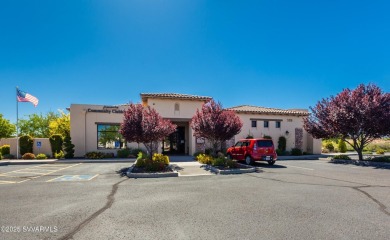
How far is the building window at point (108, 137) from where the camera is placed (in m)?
20.8

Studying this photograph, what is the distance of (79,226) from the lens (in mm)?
4746

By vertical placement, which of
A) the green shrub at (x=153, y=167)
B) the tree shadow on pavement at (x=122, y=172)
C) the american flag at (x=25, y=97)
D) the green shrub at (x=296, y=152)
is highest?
the american flag at (x=25, y=97)

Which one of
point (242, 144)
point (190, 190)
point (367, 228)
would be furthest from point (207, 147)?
point (367, 228)

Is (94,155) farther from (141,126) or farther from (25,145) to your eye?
(141,126)

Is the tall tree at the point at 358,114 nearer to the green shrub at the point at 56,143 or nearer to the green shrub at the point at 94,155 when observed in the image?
the green shrub at the point at 94,155

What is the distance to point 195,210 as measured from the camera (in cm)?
583

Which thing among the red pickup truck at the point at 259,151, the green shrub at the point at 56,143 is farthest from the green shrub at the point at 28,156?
the red pickup truck at the point at 259,151

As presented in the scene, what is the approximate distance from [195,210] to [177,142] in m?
19.0

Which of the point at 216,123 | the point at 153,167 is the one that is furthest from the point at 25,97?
the point at 216,123

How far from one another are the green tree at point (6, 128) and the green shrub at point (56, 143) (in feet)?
139

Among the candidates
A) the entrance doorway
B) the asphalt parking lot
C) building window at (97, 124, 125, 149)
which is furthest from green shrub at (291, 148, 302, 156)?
building window at (97, 124, 125, 149)

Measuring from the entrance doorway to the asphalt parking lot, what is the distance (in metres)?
15.3

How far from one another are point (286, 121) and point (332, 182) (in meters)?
17.4

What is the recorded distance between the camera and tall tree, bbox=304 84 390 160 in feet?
53.4
